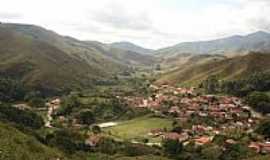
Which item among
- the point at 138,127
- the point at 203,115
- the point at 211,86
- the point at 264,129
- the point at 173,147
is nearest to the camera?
the point at 173,147

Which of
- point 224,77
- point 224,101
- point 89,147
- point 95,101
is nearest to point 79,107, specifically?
point 95,101

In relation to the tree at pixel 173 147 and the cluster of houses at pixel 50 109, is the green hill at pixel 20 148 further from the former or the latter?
the cluster of houses at pixel 50 109

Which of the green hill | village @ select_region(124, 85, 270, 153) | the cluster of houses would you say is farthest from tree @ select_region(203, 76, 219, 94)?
the green hill

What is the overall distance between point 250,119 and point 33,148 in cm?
6903

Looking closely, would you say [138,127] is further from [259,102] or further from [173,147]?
[259,102]

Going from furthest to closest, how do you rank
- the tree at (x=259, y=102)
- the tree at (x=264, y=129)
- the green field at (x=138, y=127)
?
the tree at (x=259, y=102) < the green field at (x=138, y=127) < the tree at (x=264, y=129)

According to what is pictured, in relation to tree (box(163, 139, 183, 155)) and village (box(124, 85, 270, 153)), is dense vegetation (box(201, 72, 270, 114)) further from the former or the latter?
tree (box(163, 139, 183, 155))

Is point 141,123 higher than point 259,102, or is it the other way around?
point 259,102

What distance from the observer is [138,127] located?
11538 cm

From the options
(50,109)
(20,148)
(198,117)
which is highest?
(20,148)

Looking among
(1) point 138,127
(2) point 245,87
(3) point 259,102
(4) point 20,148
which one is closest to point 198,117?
(1) point 138,127

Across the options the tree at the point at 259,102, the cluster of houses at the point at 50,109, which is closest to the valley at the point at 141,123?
the tree at the point at 259,102

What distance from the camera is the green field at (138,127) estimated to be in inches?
4107

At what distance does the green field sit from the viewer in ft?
342
